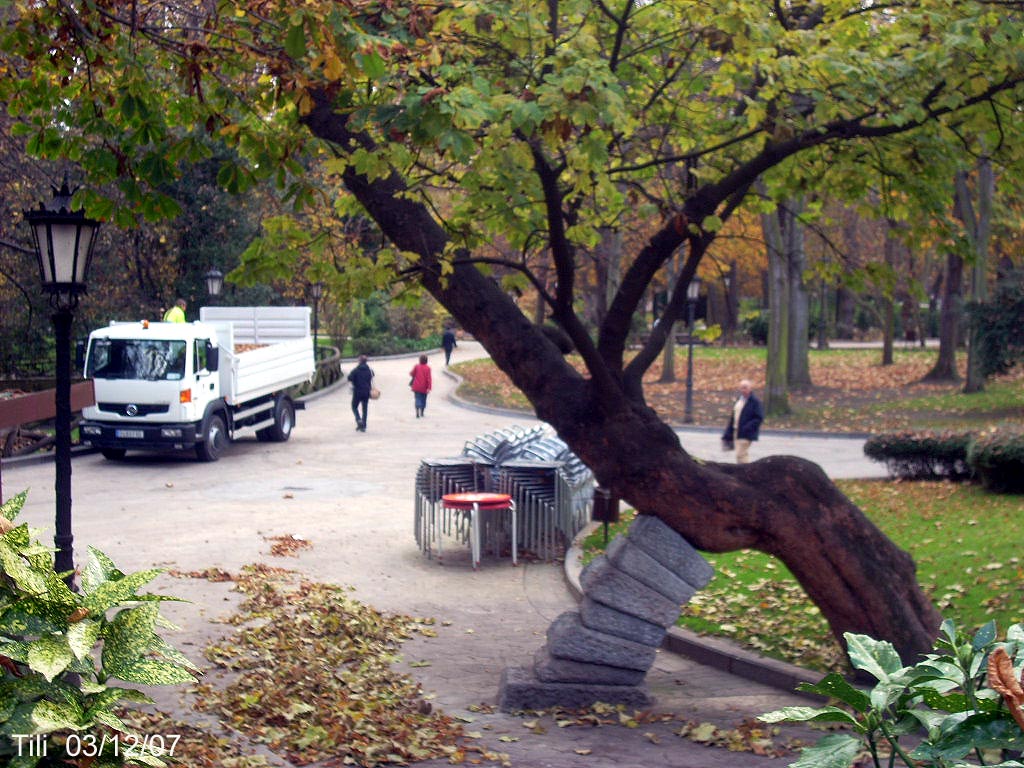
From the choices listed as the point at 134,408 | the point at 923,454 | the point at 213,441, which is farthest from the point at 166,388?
the point at 923,454

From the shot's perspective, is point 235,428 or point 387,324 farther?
point 387,324

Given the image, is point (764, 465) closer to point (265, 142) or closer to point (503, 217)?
point (503, 217)

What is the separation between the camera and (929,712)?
7.99 feet

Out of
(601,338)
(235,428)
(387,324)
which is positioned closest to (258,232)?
(235,428)

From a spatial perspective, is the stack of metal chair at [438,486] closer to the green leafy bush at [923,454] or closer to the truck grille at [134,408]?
the green leafy bush at [923,454]

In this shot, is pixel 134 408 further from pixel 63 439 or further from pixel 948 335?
pixel 948 335

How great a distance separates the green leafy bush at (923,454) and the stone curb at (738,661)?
353 inches

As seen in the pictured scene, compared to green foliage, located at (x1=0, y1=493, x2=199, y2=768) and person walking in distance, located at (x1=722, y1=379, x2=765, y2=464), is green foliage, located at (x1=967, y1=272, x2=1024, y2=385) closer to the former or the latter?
person walking in distance, located at (x1=722, y1=379, x2=765, y2=464)

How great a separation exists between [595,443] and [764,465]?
1251 millimetres

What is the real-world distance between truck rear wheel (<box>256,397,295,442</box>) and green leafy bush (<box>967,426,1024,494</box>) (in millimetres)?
14778

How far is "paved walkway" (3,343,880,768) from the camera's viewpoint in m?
7.50

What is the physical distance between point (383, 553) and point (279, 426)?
39.0ft

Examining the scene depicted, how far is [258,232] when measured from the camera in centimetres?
3422

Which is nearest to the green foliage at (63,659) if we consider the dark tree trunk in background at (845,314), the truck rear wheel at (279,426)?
the truck rear wheel at (279,426)
